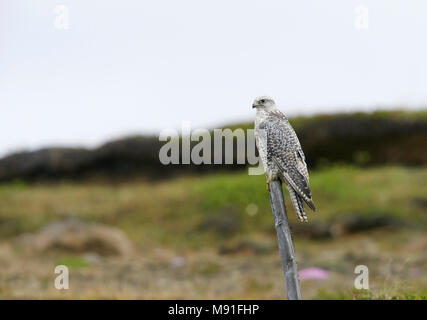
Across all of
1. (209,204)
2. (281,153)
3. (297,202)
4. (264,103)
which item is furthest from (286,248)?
(209,204)

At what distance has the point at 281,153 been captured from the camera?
546cm

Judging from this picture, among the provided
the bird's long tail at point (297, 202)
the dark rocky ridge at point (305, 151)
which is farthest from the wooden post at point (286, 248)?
the dark rocky ridge at point (305, 151)

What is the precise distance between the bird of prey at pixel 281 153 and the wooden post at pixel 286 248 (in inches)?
9.6

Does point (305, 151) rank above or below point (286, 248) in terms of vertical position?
above

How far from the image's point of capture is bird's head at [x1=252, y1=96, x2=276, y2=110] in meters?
5.86

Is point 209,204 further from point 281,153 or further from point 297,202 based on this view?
point 297,202

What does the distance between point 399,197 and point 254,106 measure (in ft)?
35.6

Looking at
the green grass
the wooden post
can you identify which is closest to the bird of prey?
the wooden post

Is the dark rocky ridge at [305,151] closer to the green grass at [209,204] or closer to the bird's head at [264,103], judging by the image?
the green grass at [209,204]

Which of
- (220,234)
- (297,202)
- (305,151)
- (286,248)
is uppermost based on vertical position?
(305,151)

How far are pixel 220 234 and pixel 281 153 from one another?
32.0 ft
